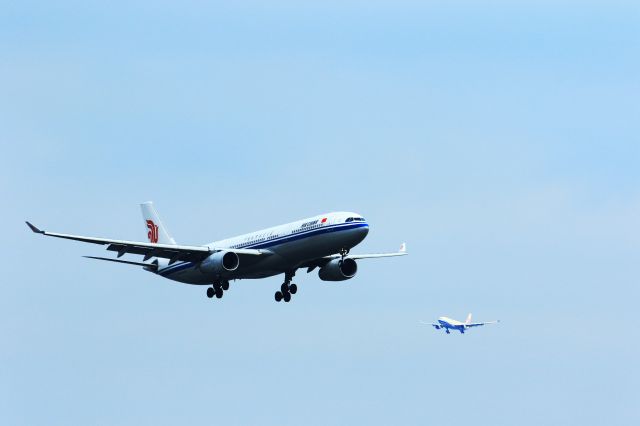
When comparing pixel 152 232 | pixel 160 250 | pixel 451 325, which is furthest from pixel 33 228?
pixel 451 325

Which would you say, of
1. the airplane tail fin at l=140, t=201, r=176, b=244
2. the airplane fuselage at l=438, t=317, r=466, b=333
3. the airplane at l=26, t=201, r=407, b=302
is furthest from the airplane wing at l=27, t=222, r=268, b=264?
the airplane fuselage at l=438, t=317, r=466, b=333

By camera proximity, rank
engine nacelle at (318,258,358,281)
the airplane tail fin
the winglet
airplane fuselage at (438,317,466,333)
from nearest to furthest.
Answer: the winglet, engine nacelle at (318,258,358,281), the airplane tail fin, airplane fuselage at (438,317,466,333)

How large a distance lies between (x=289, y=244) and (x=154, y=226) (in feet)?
84.6

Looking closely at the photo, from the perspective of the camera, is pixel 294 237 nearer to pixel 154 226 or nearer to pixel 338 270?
pixel 338 270

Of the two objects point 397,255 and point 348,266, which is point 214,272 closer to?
point 348,266

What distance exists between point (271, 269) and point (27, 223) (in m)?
20.8

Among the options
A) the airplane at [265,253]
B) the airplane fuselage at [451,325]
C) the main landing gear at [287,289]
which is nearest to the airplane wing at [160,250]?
the airplane at [265,253]

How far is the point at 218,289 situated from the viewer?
289 ft

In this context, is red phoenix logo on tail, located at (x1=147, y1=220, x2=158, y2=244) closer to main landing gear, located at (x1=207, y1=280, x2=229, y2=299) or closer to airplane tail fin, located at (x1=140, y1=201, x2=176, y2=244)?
airplane tail fin, located at (x1=140, y1=201, x2=176, y2=244)

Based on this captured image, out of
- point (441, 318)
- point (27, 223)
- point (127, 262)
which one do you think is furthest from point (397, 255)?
point (441, 318)

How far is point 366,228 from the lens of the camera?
258 ft

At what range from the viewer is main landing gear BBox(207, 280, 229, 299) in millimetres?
87625

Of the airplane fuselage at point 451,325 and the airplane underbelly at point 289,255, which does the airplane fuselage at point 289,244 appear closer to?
the airplane underbelly at point 289,255

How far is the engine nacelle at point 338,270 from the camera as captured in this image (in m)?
87.2
